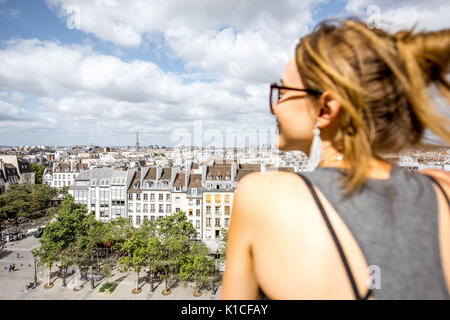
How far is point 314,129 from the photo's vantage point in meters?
1.36

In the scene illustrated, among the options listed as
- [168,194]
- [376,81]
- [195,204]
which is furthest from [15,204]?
[376,81]

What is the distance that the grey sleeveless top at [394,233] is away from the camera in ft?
3.54

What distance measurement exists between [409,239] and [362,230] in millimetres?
202

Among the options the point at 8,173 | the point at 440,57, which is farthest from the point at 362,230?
the point at 8,173

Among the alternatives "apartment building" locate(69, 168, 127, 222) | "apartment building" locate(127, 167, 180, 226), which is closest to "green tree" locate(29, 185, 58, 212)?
"apartment building" locate(69, 168, 127, 222)

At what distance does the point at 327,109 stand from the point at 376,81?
231 millimetres

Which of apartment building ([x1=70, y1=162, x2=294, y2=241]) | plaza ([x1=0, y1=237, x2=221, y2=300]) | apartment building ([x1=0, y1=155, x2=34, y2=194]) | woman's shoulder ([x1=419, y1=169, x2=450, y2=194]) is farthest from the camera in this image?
apartment building ([x1=0, y1=155, x2=34, y2=194])

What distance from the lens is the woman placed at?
108cm

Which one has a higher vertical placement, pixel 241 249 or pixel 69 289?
pixel 241 249

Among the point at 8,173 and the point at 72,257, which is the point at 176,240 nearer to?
the point at 72,257

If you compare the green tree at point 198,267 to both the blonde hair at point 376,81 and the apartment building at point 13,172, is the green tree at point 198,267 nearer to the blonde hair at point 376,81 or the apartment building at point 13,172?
the blonde hair at point 376,81

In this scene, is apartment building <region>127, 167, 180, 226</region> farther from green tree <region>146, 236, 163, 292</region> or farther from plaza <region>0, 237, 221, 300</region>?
green tree <region>146, 236, 163, 292</region>

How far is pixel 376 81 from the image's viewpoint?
1139 millimetres
